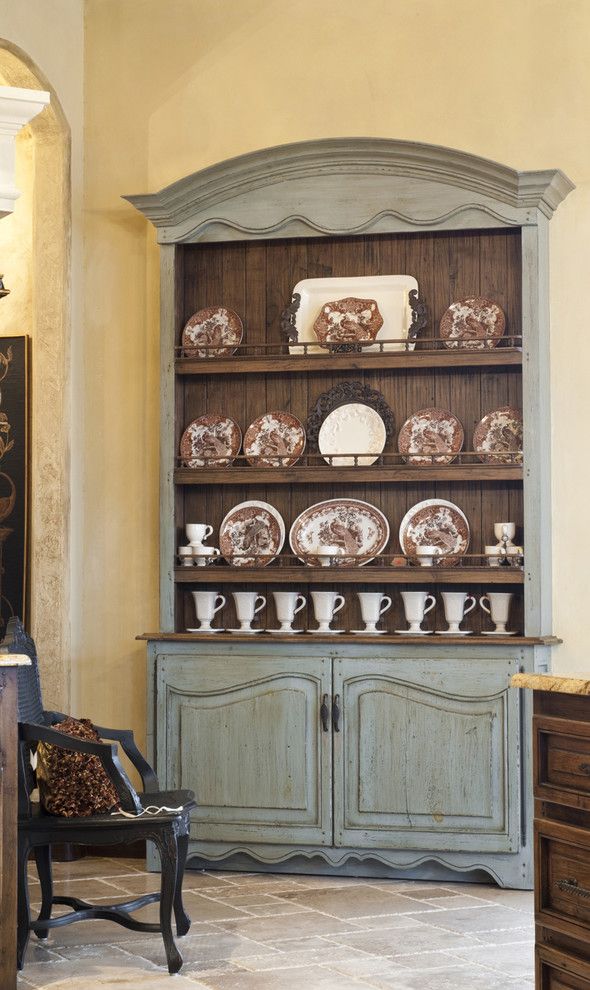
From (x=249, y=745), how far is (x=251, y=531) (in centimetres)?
94

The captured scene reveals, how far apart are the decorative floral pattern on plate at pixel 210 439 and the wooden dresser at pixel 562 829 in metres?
2.82

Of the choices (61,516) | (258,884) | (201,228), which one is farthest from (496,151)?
(258,884)

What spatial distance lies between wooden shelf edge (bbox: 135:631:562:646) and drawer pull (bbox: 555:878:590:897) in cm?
214

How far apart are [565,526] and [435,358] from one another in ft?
2.87

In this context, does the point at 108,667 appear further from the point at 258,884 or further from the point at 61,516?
the point at 258,884

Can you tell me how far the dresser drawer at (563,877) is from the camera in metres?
2.84

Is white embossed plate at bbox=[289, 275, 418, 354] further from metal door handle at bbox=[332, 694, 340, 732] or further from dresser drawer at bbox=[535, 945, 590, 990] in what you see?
dresser drawer at bbox=[535, 945, 590, 990]

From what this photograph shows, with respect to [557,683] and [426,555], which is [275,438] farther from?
[557,683]

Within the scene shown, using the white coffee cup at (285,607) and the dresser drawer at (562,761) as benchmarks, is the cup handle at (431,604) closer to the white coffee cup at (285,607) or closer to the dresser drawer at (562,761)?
the white coffee cup at (285,607)

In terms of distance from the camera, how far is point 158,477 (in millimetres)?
5773

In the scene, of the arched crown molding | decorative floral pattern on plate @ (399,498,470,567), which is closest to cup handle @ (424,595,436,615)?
decorative floral pattern on plate @ (399,498,470,567)

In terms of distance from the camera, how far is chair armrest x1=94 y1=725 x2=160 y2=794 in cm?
442

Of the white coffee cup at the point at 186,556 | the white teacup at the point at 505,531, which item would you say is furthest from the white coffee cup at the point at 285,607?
the white teacup at the point at 505,531

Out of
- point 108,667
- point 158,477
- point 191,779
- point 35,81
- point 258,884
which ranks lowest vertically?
point 258,884
